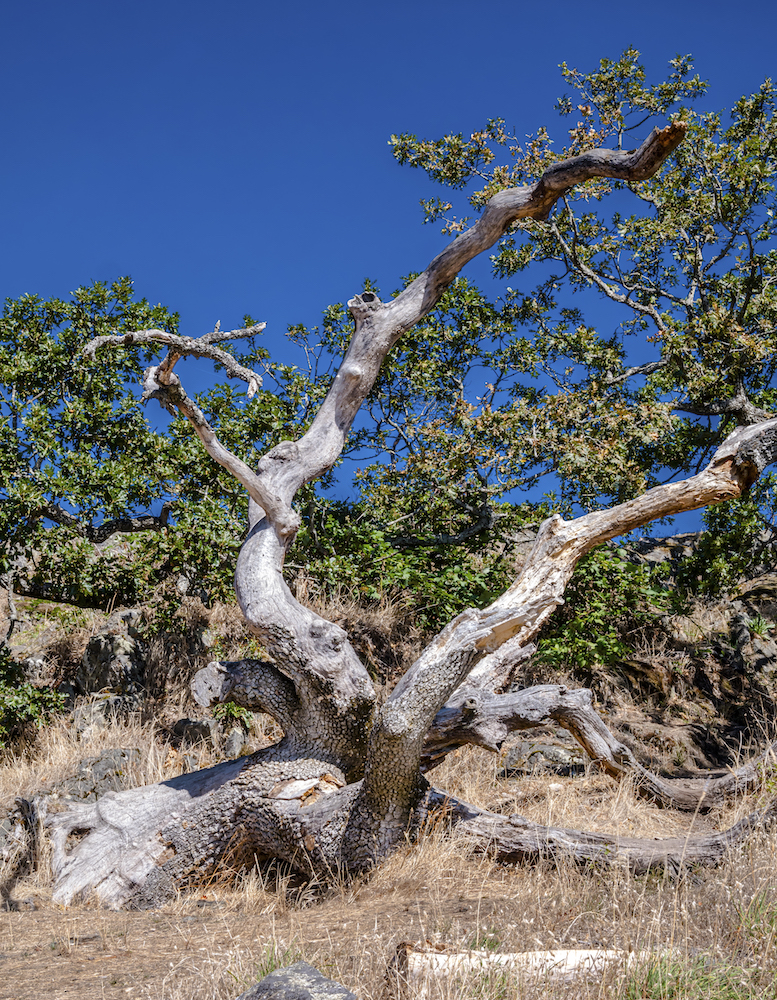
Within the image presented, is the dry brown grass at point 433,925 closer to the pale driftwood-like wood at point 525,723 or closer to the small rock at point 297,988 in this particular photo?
the small rock at point 297,988

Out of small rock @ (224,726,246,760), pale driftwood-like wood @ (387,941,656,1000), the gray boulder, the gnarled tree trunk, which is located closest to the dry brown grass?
pale driftwood-like wood @ (387,941,656,1000)

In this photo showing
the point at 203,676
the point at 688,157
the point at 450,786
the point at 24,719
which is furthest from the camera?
the point at 688,157

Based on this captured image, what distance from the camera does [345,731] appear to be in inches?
249

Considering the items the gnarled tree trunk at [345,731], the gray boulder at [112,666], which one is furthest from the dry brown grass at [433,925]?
the gray boulder at [112,666]

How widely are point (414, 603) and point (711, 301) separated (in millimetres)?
6719

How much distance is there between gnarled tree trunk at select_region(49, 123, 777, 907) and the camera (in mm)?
5707

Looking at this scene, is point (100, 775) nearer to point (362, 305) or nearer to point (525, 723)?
point (525, 723)

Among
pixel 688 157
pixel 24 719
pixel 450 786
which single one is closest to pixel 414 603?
pixel 450 786

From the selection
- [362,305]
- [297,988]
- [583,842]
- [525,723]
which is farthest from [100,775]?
[297,988]

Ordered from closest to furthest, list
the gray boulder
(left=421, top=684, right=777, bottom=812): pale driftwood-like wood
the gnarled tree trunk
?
the gnarled tree trunk < (left=421, top=684, right=777, bottom=812): pale driftwood-like wood < the gray boulder

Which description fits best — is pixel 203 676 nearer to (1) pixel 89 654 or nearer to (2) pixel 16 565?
(1) pixel 89 654

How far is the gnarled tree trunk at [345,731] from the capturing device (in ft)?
18.7

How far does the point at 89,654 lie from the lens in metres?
10.1

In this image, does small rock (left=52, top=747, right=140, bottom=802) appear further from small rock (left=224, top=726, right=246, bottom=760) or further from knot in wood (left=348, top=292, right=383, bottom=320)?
knot in wood (left=348, top=292, right=383, bottom=320)
